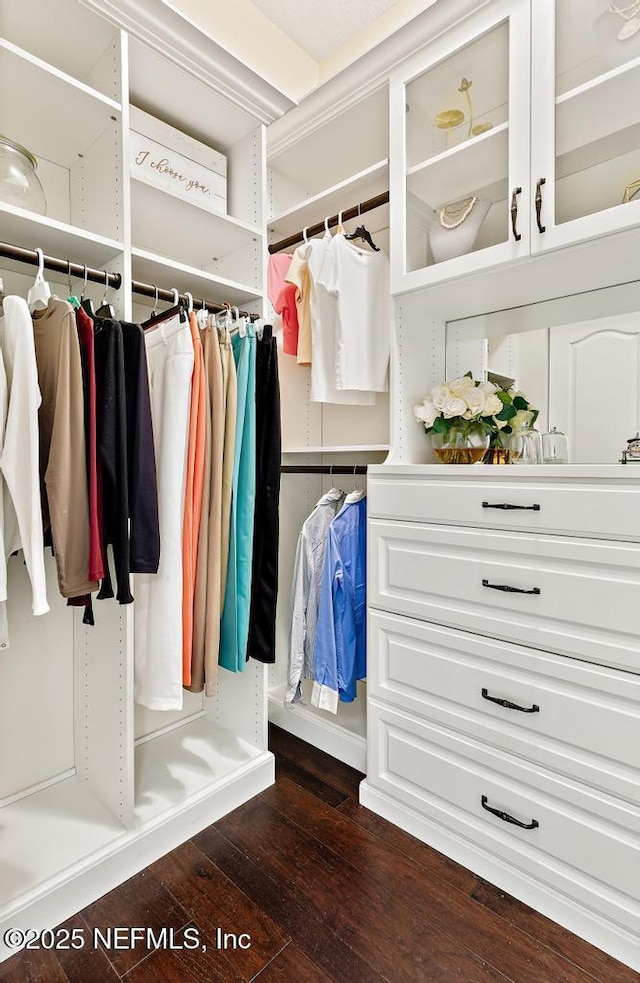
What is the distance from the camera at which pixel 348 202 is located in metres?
1.90

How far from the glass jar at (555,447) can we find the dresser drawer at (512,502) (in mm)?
289

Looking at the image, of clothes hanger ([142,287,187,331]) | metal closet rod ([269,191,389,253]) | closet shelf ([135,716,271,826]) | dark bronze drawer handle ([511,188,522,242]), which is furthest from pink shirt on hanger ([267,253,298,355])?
closet shelf ([135,716,271,826])

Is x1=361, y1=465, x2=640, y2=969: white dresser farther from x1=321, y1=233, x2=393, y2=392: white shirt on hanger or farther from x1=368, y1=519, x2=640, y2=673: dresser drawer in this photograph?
x1=321, y1=233, x2=393, y2=392: white shirt on hanger

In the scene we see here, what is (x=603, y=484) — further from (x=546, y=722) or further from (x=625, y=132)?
(x=625, y=132)

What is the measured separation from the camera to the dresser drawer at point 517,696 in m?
1.20

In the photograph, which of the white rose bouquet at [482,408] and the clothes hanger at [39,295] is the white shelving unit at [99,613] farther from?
the white rose bouquet at [482,408]

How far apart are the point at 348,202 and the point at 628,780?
202 centimetres

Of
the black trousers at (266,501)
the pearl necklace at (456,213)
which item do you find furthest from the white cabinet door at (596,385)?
the black trousers at (266,501)

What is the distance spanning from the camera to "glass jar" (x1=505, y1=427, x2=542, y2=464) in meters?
1.59

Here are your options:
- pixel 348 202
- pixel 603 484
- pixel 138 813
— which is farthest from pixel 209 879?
pixel 348 202

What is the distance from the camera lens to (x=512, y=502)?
53.8 inches

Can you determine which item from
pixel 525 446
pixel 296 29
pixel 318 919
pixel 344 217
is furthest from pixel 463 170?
pixel 318 919

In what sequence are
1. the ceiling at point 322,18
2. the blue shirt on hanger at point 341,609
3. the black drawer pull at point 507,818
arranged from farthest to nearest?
the ceiling at point 322,18, the blue shirt on hanger at point 341,609, the black drawer pull at point 507,818

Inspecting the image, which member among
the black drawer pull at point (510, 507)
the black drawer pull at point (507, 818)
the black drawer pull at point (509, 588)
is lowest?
the black drawer pull at point (507, 818)
